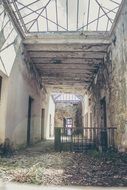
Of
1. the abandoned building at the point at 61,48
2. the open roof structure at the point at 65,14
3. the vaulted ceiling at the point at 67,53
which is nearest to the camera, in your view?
the abandoned building at the point at 61,48

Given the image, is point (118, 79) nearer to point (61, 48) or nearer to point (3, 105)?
point (61, 48)

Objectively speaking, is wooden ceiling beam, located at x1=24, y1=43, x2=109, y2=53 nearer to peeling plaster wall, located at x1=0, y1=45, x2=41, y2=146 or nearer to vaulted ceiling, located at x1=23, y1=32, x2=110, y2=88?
vaulted ceiling, located at x1=23, y1=32, x2=110, y2=88

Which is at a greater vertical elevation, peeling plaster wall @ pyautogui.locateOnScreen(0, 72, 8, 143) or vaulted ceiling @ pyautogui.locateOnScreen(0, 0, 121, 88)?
vaulted ceiling @ pyautogui.locateOnScreen(0, 0, 121, 88)

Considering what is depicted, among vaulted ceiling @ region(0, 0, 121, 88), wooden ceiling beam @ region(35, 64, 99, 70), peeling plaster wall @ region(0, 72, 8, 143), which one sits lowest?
peeling plaster wall @ region(0, 72, 8, 143)

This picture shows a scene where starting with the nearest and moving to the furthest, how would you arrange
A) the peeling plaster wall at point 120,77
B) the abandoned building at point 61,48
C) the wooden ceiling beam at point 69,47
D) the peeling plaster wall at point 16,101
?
the peeling plaster wall at point 120,77
the abandoned building at point 61,48
the peeling plaster wall at point 16,101
the wooden ceiling beam at point 69,47

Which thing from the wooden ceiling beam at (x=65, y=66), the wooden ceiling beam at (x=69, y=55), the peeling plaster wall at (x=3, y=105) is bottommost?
the peeling plaster wall at (x=3, y=105)

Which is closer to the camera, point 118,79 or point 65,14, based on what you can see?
point 118,79

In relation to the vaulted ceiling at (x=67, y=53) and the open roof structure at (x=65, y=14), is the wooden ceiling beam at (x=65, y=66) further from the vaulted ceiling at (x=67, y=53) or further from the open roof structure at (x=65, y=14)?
the open roof structure at (x=65, y=14)

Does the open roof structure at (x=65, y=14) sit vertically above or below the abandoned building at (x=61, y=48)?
above

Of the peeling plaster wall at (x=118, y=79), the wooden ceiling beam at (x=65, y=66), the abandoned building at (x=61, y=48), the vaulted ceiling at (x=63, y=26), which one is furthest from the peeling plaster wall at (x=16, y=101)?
the peeling plaster wall at (x=118, y=79)

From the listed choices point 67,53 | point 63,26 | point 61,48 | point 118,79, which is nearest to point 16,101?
point 61,48

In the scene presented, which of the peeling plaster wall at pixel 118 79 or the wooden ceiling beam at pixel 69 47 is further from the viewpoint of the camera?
the wooden ceiling beam at pixel 69 47

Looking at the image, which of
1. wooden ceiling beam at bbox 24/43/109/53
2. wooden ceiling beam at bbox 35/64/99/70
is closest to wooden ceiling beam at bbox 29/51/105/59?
wooden ceiling beam at bbox 24/43/109/53

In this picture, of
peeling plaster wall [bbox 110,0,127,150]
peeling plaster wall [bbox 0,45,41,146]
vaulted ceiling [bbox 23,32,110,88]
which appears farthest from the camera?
vaulted ceiling [bbox 23,32,110,88]
